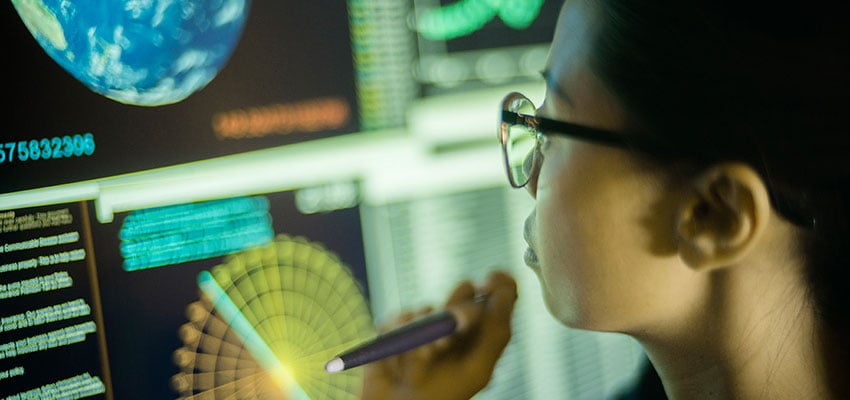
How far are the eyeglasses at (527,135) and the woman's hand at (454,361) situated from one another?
0.14 meters

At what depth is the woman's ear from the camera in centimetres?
55

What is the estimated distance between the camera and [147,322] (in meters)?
0.62

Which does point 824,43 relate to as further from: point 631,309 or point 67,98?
point 67,98

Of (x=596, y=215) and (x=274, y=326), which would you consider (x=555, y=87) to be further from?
(x=274, y=326)

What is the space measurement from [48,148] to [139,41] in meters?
0.11

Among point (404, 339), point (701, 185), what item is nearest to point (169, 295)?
point (404, 339)

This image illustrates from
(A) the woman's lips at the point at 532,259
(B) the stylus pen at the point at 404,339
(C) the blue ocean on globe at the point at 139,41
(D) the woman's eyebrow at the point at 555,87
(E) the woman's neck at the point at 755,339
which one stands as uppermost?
(C) the blue ocean on globe at the point at 139,41

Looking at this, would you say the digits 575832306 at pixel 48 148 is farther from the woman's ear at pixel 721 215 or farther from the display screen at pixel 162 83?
the woman's ear at pixel 721 215

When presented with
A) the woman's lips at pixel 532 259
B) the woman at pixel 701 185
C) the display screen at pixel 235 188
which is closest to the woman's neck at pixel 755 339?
the woman at pixel 701 185

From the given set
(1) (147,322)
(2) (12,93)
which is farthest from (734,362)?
(2) (12,93)

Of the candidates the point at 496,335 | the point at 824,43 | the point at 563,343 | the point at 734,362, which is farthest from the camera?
the point at 563,343

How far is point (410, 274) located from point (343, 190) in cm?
13

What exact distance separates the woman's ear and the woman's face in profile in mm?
17

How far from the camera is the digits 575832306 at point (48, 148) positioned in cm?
55
